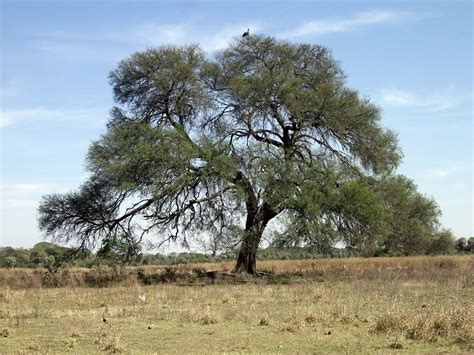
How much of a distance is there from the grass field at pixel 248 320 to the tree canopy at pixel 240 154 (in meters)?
7.52

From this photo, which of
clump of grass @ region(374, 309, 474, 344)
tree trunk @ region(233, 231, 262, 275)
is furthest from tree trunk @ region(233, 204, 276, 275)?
clump of grass @ region(374, 309, 474, 344)

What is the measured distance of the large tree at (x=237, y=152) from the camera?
Answer: 98.4 feet

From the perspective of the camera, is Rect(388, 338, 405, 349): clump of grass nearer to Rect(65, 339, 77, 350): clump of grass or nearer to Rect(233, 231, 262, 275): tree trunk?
Rect(65, 339, 77, 350): clump of grass

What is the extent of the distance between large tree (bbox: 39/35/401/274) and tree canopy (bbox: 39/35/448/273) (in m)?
0.07

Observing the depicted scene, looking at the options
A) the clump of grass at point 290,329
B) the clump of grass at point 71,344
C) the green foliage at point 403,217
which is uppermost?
the green foliage at point 403,217

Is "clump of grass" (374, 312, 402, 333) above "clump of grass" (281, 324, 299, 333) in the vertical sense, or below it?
above

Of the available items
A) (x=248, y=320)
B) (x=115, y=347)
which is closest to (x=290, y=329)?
(x=248, y=320)

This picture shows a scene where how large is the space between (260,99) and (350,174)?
6664 millimetres

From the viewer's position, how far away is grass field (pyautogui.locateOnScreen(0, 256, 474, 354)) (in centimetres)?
1092

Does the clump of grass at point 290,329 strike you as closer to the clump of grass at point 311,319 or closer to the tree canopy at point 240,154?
the clump of grass at point 311,319

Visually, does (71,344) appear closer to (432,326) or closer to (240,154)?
(432,326)

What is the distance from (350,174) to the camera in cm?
3294

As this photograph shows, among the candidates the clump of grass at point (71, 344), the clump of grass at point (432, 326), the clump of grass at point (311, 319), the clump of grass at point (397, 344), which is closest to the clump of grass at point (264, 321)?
the clump of grass at point (311, 319)

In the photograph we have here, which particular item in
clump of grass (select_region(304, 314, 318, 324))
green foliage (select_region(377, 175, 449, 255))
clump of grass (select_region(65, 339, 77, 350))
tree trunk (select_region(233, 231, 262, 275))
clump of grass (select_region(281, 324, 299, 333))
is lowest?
clump of grass (select_region(65, 339, 77, 350))
